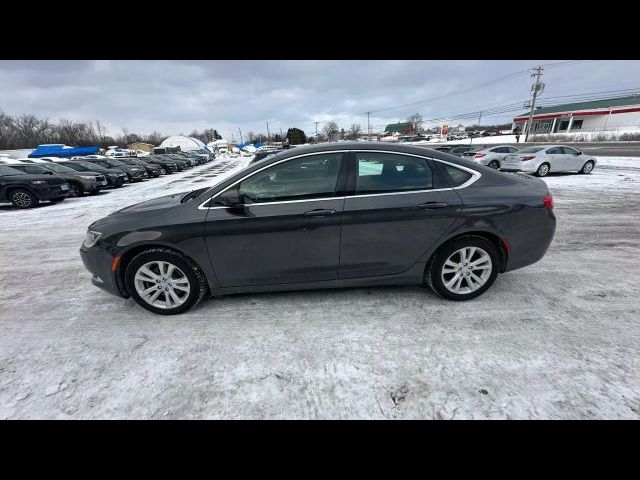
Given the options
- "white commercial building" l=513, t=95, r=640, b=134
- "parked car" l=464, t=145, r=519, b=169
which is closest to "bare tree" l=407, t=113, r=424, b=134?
"white commercial building" l=513, t=95, r=640, b=134

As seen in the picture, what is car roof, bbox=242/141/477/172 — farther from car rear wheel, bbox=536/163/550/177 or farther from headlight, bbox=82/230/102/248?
car rear wheel, bbox=536/163/550/177

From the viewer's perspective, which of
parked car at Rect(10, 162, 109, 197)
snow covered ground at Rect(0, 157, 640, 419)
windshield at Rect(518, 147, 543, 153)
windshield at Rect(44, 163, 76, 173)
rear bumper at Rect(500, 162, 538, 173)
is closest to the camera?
snow covered ground at Rect(0, 157, 640, 419)

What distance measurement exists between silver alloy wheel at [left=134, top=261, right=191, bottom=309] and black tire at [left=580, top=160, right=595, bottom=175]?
55.4ft

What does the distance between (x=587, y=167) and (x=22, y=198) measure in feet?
71.0

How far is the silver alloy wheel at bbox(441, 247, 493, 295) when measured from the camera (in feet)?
10.0

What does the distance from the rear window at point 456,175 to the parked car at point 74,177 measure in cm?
1324

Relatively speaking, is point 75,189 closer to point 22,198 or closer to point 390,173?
point 22,198

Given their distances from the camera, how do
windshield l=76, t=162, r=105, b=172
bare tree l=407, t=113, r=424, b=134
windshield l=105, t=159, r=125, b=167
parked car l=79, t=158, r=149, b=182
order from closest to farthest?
windshield l=76, t=162, r=105, b=172
parked car l=79, t=158, r=149, b=182
windshield l=105, t=159, r=125, b=167
bare tree l=407, t=113, r=424, b=134

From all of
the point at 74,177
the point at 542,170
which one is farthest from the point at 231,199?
the point at 542,170

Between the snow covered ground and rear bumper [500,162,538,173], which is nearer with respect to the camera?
the snow covered ground

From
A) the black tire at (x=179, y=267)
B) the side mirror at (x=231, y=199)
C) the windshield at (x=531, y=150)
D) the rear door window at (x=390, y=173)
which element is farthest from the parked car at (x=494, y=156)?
the black tire at (x=179, y=267)

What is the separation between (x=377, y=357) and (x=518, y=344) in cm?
122
